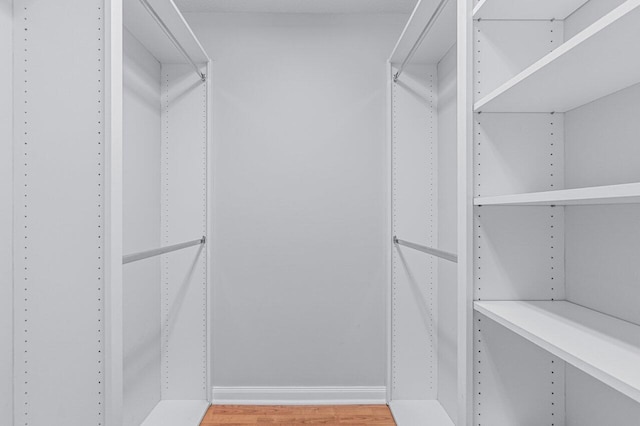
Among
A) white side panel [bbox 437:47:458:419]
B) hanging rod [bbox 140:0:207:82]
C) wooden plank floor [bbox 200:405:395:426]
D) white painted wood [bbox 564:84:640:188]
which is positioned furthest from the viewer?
wooden plank floor [bbox 200:405:395:426]

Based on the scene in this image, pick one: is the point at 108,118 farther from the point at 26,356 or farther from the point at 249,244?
the point at 249,244

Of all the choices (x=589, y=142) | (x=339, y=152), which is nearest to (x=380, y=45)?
(x=339, y=152)

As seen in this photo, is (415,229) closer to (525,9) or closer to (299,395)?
(299,395)

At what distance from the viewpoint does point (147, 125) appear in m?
2.28

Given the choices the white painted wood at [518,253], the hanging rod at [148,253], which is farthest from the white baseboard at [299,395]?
the white painted wood at [518,253]

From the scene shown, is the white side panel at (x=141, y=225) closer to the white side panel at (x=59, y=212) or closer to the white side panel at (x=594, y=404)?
the white side panel at (x=59, y=212)

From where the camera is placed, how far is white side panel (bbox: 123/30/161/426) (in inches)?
80.0

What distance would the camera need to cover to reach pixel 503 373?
1252mm

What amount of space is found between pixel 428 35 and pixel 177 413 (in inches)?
88.9

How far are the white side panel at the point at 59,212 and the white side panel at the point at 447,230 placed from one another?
5.20 feet

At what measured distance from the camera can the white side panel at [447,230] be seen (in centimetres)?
220

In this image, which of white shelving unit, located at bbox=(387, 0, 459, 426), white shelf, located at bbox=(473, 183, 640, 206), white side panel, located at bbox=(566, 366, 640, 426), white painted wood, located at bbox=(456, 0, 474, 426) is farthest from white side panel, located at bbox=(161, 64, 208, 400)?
white side panel, located at bbox=(566, 366, 640, 426)

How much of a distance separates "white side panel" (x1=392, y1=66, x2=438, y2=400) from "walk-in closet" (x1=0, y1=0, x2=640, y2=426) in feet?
0.04

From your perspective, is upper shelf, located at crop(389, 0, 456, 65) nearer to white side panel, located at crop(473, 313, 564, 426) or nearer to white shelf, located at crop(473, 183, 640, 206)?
white shelf, located at crop(473, 183, 640, 206)
